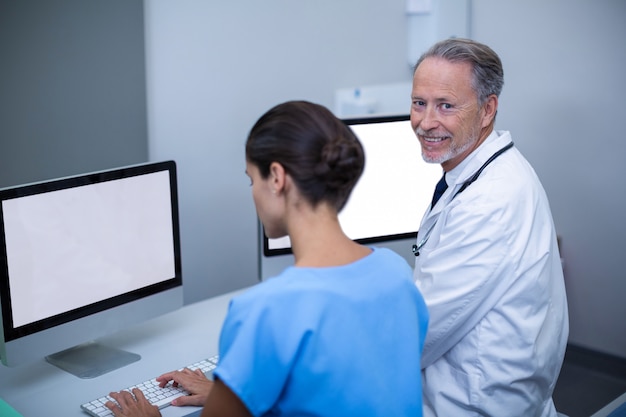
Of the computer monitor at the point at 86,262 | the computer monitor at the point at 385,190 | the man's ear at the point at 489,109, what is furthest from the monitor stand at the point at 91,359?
the man's ear at the point at 489,109

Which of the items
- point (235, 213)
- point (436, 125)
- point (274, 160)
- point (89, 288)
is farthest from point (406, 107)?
point (274, 160)

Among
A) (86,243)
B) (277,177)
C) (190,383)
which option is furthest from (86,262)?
(277,177)

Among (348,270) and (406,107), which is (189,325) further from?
(406,107)

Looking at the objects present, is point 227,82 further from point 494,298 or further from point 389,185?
point 494,298

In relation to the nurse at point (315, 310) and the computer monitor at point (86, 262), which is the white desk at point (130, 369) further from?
the nurse at point (315, 310)

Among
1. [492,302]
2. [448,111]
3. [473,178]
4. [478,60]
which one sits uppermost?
[478,60]

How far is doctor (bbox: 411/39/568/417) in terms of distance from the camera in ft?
5.00

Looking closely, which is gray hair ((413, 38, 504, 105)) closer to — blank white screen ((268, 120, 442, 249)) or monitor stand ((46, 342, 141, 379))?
blank white screen ((268, 120, 442, 249))

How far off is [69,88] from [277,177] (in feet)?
4.02

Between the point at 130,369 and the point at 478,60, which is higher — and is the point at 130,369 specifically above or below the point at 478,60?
below

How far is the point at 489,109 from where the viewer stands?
1.78 metres

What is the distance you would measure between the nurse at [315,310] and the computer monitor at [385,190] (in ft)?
3.14

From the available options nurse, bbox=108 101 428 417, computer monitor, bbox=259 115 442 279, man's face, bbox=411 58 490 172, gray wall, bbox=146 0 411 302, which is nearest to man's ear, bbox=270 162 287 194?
nurse, bbox=108 101 428 417

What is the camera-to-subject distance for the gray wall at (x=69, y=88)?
2.02m
